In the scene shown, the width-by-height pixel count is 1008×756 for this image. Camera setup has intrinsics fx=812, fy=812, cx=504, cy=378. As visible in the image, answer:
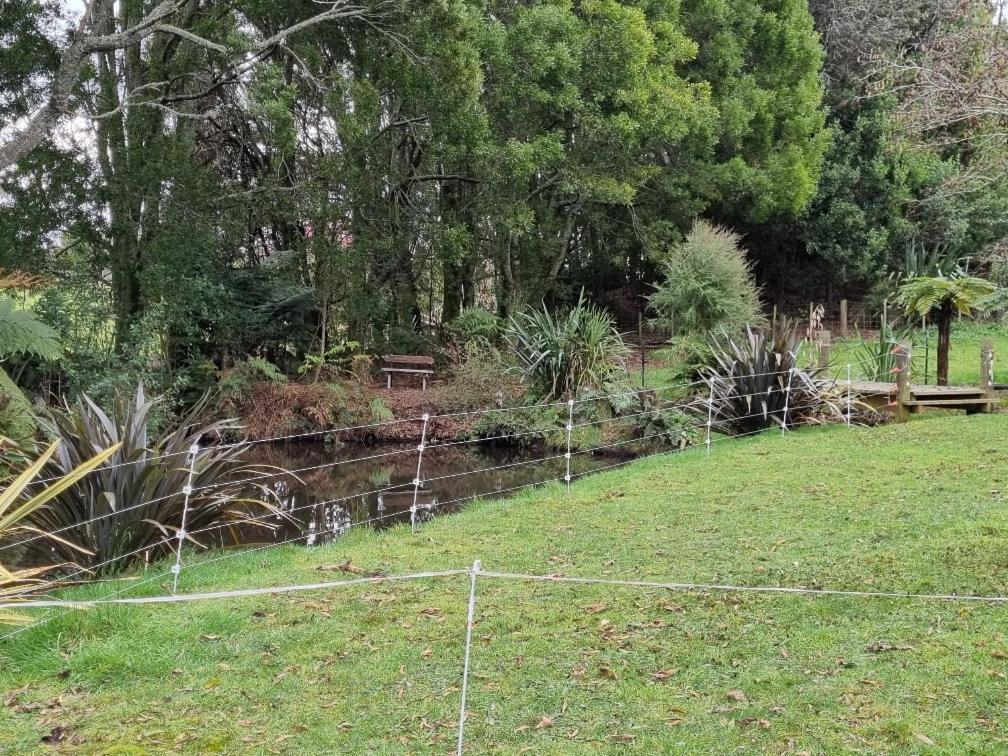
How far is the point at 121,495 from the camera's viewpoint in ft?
19.6

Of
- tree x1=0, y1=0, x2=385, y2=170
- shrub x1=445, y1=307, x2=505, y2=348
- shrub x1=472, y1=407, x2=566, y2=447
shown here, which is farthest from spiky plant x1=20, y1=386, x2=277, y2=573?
shrub x1=445, y1=307, x2=505, y2=348

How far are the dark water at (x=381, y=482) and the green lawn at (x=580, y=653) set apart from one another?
8.41 feet

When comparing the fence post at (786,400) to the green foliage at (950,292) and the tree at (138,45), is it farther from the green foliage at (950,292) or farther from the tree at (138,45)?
the tree at (138,45)

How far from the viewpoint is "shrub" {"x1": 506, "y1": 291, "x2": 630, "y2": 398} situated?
13805 mm

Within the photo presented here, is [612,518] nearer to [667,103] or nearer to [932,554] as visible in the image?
[932,554]

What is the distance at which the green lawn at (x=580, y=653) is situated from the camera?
3.49m

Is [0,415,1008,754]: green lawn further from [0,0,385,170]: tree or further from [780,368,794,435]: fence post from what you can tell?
[0,0,385,170]: tree

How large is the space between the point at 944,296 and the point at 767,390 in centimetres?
312

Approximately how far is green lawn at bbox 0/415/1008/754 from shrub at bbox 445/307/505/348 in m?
11.8

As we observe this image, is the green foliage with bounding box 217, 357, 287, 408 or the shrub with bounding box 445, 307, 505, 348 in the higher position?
the shrub with bounding box 445, 307, 505, 348

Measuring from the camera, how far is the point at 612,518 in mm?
7359

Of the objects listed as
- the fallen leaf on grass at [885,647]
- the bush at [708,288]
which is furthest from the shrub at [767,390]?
the fallen leaf on grass at [885,647]

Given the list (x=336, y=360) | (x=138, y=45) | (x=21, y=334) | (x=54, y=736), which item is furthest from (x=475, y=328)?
(x=54, y=736)

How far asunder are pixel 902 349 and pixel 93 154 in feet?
49.2
